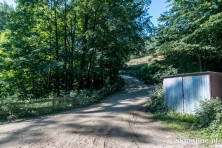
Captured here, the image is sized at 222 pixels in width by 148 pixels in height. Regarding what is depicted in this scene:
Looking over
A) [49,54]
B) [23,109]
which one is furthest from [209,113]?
Result: [49,54]

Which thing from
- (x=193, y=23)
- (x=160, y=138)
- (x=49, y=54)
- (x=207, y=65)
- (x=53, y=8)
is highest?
(x=53, y=8)

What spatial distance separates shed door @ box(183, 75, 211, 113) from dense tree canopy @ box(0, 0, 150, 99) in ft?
39.2

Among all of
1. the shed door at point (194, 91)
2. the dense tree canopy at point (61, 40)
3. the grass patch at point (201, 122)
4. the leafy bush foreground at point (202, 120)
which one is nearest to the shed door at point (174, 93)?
the shed door at point (194, 91)

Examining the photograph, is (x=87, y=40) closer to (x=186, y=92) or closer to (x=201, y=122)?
(x=186, y=92)

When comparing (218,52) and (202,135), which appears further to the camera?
(218,52)

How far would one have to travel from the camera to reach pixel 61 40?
22.7 meters

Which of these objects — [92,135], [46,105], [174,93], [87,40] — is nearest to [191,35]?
[174,93]

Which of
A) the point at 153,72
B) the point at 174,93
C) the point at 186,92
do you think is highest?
the point at 153,72

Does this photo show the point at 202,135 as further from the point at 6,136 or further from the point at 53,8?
the point at 53,8

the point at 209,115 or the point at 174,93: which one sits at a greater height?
the point at 174,93

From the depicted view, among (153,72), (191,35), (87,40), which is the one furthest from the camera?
(153,72)

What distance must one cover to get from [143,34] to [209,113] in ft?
56.3

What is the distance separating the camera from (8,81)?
1902 centimetres

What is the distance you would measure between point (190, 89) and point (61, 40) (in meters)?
16.8
